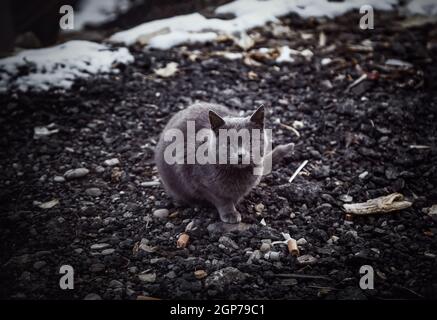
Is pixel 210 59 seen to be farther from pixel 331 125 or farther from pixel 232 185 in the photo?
pixel 232 185

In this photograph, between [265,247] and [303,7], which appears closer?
[265,247]

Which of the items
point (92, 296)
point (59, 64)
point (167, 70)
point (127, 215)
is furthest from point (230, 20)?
point (92, 296)

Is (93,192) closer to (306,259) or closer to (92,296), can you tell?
(92,296)

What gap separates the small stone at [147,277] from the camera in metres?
3.09

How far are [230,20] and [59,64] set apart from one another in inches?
98.4

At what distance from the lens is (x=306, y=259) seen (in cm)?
320

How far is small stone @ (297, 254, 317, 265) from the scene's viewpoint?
3.17 m

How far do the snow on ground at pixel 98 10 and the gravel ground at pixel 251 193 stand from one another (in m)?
1.34

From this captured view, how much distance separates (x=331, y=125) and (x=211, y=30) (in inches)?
100

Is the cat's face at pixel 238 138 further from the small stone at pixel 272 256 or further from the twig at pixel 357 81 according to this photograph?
the twig at pixel 357 81

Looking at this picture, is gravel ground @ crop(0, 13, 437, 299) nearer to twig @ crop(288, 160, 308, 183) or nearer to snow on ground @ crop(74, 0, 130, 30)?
twig @ crop(288, 160, 308, 183)

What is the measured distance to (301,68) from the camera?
5492 mm

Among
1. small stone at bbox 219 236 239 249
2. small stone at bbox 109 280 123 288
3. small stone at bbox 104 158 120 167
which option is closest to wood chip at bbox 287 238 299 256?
small stone at bbox 219 236 239 249

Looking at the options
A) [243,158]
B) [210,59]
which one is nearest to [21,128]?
[210,59]
